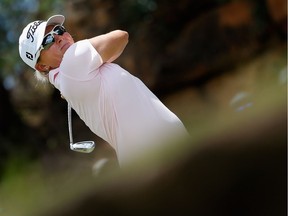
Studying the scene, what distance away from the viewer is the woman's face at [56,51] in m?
2.57

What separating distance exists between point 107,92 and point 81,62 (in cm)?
14

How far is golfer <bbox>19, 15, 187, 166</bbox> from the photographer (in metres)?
2.39

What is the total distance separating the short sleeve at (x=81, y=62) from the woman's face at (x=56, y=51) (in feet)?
0.42

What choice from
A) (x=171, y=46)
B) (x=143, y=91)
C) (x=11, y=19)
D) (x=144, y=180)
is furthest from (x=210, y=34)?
(x=144, y=180)

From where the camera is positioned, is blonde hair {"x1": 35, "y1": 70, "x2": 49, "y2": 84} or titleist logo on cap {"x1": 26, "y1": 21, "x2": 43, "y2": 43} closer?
titleist logo on cap {"x1": 26, "y1": 21, "x2": 43, "y2": 43}

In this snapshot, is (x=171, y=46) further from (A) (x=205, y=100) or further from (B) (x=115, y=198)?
(B) (x=115, y=198)

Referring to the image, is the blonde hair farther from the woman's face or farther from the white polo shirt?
the white polo shirt

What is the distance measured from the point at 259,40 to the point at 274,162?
8595mm

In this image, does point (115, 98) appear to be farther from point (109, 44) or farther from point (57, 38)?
point (57, 38)

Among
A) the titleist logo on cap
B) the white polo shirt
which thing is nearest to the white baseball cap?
the titleist logo on cap

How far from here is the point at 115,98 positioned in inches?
95.6

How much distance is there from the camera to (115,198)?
1171 mm

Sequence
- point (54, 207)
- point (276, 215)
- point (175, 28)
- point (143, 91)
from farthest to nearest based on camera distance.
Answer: point (175, 28)
point (143, 91)
point (54, 207)
point (276, 215)

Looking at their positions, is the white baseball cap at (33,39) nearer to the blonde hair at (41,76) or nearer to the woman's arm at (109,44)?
the blonde hair at (41,76)
